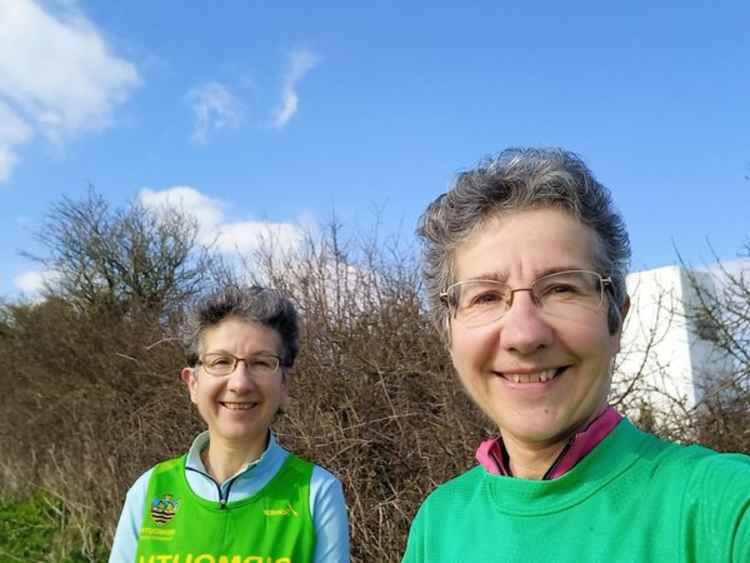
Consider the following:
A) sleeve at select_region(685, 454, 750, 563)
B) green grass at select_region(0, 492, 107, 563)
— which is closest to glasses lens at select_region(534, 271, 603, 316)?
sleeve at select_region(685, 454, 750, 563)

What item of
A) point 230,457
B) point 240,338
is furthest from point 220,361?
point 230,457

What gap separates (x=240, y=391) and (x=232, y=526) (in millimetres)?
496

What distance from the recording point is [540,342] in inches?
50.9

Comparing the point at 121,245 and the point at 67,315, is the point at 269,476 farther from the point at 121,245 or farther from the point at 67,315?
the point at 121,245

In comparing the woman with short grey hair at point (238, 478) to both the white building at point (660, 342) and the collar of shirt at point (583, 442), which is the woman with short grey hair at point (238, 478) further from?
the white building at point (660, 342)

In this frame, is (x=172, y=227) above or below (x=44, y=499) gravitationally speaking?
above

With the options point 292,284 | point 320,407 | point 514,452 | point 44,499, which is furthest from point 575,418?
point 44,499

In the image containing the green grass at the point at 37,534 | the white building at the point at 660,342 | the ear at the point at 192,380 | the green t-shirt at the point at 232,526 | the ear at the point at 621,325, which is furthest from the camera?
the green grass at the point at 37,534

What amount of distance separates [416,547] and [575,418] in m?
0.56

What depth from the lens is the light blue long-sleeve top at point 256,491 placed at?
2.34 metres

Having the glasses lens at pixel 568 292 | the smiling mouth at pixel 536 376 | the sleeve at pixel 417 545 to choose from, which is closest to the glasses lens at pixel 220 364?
the sleeve at pixel 417 545

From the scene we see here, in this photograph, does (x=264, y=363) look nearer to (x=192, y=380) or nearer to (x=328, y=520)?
(x=192, y=380)

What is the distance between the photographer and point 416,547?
1.58 meters

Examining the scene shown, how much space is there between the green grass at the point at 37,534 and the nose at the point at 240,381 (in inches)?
263
